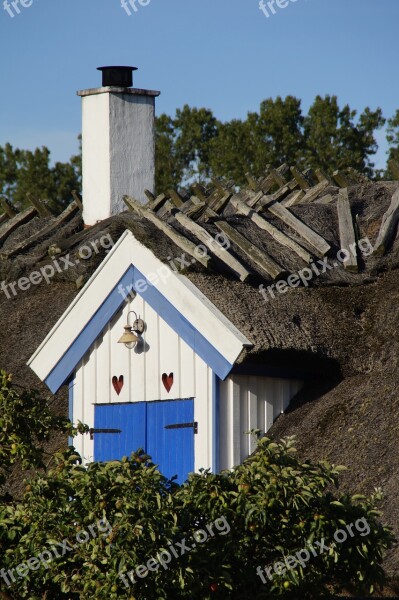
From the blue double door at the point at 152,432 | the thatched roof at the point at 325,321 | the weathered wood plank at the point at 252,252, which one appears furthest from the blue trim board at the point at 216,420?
the weathered wood plank at the point at 252,252

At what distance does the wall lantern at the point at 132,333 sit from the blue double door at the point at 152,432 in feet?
2.12

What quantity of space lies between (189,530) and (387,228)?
6.26 m

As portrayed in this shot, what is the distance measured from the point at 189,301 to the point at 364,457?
2370 mm

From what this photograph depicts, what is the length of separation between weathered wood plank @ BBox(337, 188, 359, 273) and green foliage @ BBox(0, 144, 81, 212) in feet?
108

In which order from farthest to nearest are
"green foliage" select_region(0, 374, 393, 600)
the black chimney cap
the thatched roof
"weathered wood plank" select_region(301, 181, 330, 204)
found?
the black chimney cap → "weathered wood plank" select_region(301, 181, 330, 204) → the thatched roof → "green foliage" select_region(0, 374, 393, 600)

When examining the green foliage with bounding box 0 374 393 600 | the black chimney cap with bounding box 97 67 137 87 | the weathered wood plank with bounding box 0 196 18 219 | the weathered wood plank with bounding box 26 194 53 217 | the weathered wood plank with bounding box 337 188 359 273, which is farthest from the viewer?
the weathered wood plank with bounding box 0 196 18 219

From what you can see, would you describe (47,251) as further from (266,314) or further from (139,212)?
(266,314)

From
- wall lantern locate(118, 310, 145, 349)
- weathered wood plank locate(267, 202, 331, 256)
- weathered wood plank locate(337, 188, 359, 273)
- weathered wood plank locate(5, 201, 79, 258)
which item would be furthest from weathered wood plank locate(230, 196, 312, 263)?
weathered wood plank locate(5, 201, 79, 258)

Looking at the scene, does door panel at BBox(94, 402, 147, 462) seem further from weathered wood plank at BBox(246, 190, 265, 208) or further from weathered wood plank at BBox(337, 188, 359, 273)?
weathered wood plank at BBox(246, 190, 265, 208)

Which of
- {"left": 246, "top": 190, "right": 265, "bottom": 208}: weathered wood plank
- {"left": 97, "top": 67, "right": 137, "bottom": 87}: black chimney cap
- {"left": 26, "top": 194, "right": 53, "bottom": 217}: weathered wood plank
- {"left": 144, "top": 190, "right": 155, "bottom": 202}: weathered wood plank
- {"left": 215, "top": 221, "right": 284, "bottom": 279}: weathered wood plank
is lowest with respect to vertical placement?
{"left": 215, "top": 221, "right": 284, "bottom": 279}: weathered wood plank

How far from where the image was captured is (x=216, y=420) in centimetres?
1115

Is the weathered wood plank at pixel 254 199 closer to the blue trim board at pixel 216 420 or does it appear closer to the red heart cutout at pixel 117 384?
the red heart cutout at pixel 117 384

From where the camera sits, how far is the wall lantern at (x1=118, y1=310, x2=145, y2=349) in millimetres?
11805

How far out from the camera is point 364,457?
34.0 ft
